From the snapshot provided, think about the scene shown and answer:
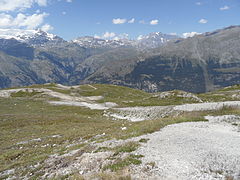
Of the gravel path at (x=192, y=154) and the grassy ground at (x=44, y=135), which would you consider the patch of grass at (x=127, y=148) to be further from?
the grassy ground at (x=44, y=135)

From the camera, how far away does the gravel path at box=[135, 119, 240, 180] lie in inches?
558

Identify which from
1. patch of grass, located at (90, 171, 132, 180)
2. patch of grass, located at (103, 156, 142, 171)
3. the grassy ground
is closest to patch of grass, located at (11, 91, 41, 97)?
the grassy ground

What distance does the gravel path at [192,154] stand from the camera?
46.5ft

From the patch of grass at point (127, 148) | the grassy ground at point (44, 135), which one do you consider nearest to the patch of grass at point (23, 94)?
the grassy ground at point (44, 135)

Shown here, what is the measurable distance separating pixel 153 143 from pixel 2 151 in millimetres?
20974

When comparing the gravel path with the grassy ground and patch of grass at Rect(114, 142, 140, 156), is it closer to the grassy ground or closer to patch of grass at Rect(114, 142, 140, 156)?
patch of grass at Rect(114, 142, 140, 156)

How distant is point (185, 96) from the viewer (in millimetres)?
79000

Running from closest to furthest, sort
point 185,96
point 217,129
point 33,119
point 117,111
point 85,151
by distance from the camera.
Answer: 1. point 85,151
2. point 217,129
3. point 33,119
4. point 117,111
5. point 185,96

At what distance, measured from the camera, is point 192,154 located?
17250 millimetres

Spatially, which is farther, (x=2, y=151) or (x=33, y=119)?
(x=33, y=119)

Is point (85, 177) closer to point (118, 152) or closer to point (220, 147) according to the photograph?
point (118, 152)

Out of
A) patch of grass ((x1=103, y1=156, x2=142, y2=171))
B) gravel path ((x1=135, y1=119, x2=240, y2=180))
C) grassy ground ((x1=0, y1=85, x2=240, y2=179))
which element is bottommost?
grassy ground ((x1=0, y1=85, x2=240, y2=179))

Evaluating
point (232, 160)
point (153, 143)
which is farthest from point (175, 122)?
point (232, 160)

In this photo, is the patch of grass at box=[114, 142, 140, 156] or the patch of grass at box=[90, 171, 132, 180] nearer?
the patch of grass at box=[90, 171, 132, 180]
